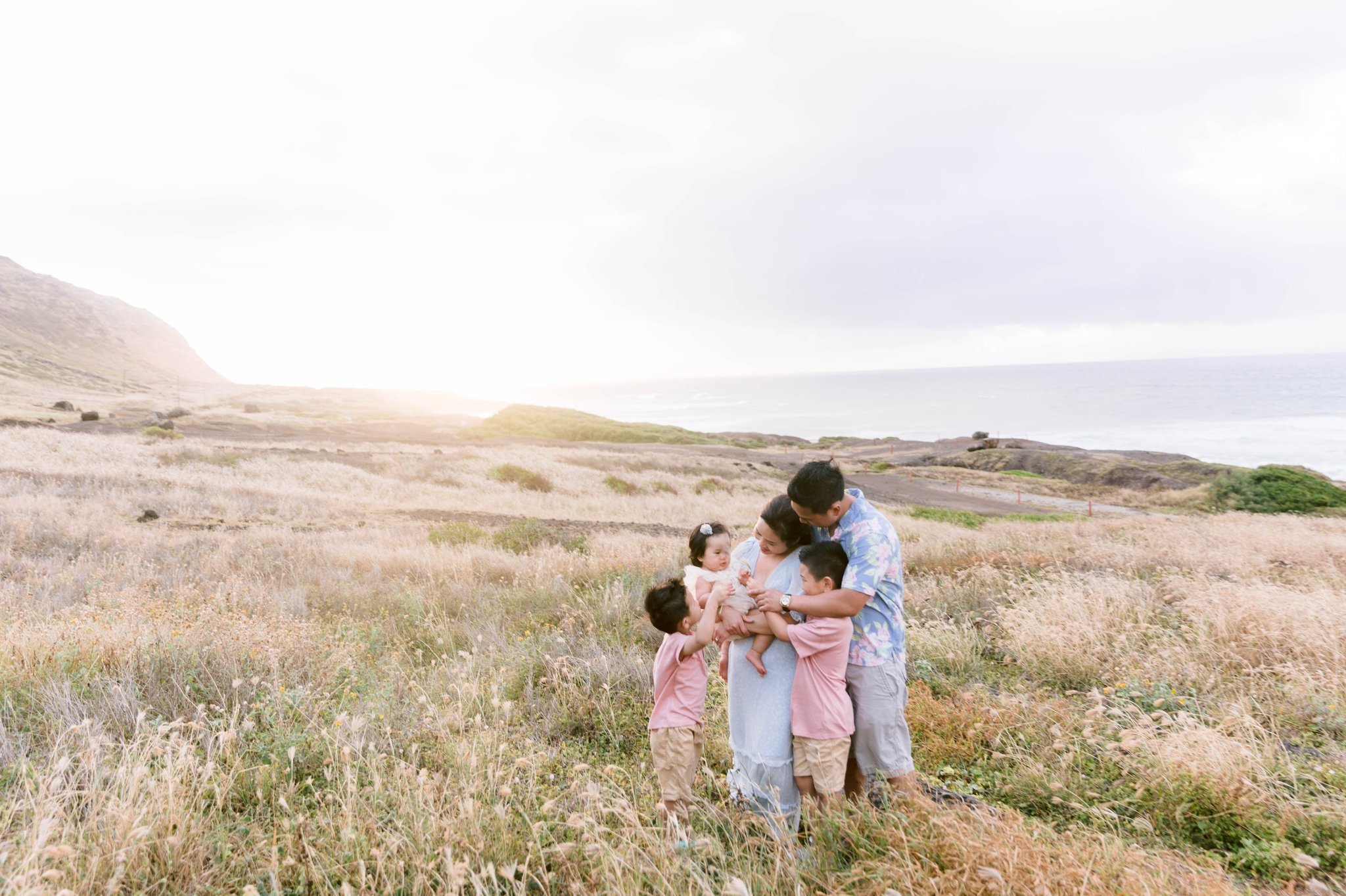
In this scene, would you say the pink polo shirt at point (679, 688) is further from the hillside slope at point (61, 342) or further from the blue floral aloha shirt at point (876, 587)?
the hillside slope at point (61, 342)

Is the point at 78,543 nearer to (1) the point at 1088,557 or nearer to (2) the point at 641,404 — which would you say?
(1) the point at 1088,557

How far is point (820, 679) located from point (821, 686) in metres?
0.04

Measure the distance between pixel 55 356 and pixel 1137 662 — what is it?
18762 centimetres

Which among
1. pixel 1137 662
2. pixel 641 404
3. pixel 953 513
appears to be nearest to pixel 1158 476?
pixel 953 513

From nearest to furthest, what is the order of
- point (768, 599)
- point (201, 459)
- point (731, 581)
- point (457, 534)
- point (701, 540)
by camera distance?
point (768, 599) < point (731, 581) < point (701, 540) < point (457, 534) < point (201, 459)

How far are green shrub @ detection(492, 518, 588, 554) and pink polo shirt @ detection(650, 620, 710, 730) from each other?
26.5 ft

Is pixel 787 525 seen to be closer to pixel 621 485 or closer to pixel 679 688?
pixel 679 688

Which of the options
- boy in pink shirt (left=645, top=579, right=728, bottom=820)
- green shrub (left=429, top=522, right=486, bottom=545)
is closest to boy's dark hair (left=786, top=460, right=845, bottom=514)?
boy in pink shirt (left=645, top=579, right=728, bottom=820)

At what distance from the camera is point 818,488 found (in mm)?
3367

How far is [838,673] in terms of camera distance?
346 centimetres

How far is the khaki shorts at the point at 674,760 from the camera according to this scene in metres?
3.66

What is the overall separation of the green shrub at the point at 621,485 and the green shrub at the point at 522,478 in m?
2.58

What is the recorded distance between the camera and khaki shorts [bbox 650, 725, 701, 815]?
12.0 ft

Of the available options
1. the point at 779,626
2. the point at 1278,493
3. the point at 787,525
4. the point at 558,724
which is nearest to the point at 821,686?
the point at 779,626
